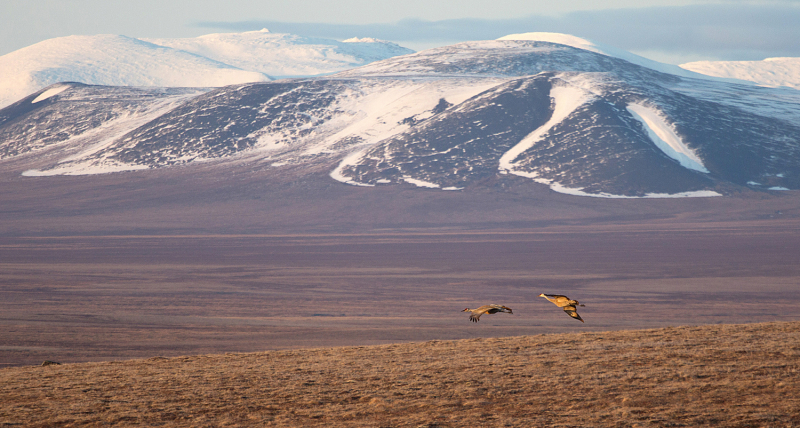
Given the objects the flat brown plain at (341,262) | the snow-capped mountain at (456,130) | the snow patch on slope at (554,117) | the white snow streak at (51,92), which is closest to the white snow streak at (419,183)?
the snow-capped mountain at (456,130)

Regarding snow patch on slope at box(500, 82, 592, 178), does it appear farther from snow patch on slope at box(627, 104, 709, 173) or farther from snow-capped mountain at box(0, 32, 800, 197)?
Answer: snow patch on slope at box(627, 104, 709, 173)

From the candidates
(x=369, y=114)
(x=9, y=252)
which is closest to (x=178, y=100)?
(x=369, y=114)

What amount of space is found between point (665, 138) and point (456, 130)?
35693 millimetres

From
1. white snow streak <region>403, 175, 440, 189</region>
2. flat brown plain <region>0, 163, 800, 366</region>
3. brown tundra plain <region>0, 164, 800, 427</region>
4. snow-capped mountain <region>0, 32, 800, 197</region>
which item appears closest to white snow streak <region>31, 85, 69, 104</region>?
snow-capped mountain <region>0, 32, 800, 197</region>

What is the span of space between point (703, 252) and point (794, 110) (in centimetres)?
10594

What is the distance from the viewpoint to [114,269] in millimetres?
64625

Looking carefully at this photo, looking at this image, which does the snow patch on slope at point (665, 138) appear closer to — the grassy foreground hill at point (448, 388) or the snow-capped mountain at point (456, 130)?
the snow-capped mountain at point (456, 130)

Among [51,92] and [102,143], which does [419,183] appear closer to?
[102,143]

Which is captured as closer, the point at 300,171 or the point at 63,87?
the point at 300,171

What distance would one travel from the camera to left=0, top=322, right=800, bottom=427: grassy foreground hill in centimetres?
1260

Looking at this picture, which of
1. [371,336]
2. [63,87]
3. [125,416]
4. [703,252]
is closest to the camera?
[125,416]

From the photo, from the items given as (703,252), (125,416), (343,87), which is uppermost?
(343,87)

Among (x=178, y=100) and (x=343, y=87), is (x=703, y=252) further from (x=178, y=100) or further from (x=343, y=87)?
(x=178, y=100)

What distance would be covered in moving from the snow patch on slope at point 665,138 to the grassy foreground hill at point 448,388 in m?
120
